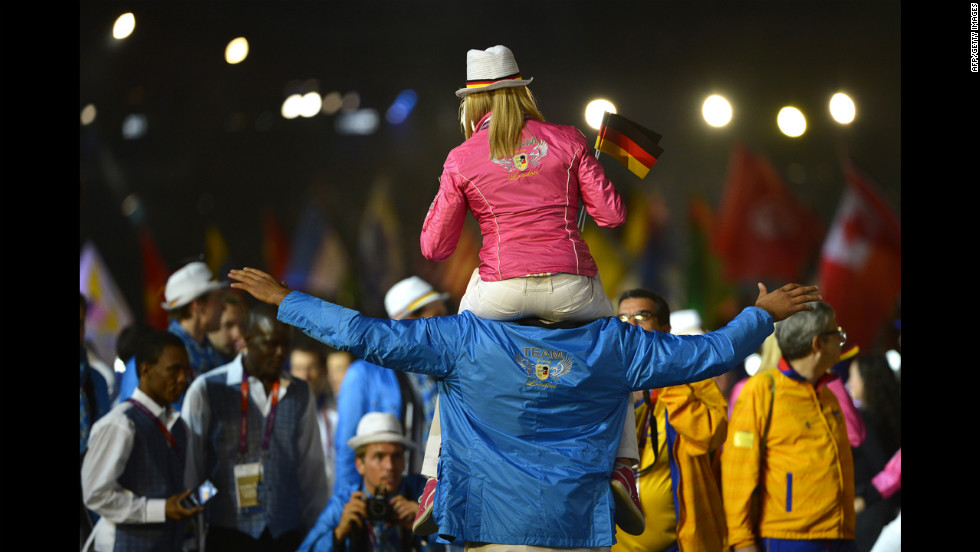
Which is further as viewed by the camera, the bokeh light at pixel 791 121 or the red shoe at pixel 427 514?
the bokeh light at pixel 791 121

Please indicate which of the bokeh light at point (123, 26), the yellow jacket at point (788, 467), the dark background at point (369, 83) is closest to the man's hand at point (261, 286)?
the yellow jacket at point (788, 467)

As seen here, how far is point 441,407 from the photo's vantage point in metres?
3.02

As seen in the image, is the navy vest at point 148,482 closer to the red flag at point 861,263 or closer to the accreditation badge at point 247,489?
the accreditation badge at point 247,489

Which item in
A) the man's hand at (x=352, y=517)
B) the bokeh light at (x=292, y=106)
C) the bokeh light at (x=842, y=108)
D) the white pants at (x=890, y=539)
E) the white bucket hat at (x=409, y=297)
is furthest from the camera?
the bokeh light at (x=842, y=108)

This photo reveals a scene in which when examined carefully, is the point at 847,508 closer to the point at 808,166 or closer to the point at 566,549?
the point at 566,549

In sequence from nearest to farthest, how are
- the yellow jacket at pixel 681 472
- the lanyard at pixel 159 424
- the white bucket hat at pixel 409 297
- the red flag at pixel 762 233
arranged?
the yellow jacket at pixel 681 472 → the lanyard at pixel 159 424 → the white bucket hat at pixel 409 297 → the red flag at pixel 762 233

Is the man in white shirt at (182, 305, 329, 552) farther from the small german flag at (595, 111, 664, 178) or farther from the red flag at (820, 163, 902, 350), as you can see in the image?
the red flag at (820, 163, 902, 350)

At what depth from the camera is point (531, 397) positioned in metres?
2.90

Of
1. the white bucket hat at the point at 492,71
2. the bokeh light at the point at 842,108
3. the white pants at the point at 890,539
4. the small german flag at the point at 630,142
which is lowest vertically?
the white pants at the point at 890,539

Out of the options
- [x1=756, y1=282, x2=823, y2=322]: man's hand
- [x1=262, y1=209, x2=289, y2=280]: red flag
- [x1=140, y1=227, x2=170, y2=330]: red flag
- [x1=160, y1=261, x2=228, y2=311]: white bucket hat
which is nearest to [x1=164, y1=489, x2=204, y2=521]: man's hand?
[x1=160, y1=261, x2=228, y2=311]: white bucket hat

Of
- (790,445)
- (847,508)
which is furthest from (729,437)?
(847,508)

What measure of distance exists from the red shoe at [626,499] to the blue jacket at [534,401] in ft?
0.27

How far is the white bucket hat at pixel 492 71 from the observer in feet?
9.73
